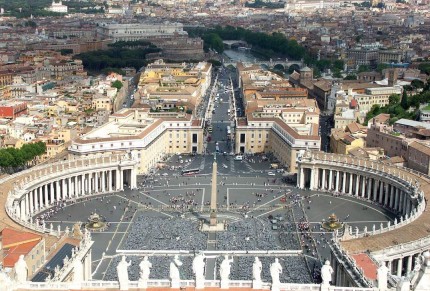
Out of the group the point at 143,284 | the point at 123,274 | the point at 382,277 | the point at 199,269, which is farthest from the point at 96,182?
the point at 382,277

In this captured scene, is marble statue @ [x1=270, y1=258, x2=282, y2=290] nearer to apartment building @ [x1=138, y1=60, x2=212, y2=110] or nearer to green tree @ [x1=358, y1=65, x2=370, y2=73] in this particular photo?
apartment building @ [x1=138, y1=60, x2=212, y2=110]

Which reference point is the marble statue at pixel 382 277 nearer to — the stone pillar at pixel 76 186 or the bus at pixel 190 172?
the stone pillar at pixel 76 186

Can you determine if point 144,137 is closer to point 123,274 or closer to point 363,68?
point 123,274

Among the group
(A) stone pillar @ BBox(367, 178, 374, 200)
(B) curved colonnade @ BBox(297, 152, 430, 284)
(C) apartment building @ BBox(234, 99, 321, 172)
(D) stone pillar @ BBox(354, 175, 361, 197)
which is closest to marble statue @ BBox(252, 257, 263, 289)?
(B) curved colonnade @ BBox(297, 152, 430, 284)

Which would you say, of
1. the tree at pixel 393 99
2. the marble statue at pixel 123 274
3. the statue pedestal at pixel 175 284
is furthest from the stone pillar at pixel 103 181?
the tree at pixel 393 99

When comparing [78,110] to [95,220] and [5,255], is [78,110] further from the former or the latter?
[5,255]
